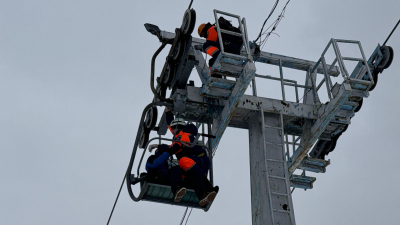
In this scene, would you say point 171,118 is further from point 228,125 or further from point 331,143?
point 331,143

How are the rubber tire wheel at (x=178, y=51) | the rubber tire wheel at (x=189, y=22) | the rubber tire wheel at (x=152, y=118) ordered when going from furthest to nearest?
the rubber tire wheel at (x=152, y=118) → the rubber tire wheel at (x=178, y=51) → the rubber tire wheel at (x=189, y=22)

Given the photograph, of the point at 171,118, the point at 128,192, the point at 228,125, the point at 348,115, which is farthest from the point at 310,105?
the point at 128,192

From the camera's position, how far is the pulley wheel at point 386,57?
14.1 metres

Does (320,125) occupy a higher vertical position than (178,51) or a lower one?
lower

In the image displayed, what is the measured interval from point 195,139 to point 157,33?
3.31m

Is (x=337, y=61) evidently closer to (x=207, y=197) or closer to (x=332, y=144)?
(x=332, y=144)

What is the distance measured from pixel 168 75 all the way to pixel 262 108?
6.74 feet

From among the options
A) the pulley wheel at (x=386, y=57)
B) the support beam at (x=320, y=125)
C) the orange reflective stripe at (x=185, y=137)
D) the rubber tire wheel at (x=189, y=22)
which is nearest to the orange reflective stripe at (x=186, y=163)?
the orange reflective stripe at (x=185, y=137)

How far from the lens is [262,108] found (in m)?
14.4

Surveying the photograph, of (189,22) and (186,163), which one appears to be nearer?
(186,163)

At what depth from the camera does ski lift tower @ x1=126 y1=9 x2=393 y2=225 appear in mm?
13297

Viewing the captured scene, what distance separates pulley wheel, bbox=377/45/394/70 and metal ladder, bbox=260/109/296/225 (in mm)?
2316

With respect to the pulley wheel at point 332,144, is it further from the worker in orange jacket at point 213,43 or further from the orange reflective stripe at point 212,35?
the orange reflective stripe at point 212,35

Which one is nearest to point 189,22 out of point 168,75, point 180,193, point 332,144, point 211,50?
point 211,50
